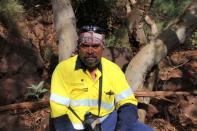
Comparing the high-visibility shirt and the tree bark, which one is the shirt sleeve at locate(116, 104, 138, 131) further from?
the tree bark

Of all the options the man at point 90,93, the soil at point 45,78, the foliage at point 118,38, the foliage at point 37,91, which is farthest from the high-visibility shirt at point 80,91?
the foliage at point 118,38

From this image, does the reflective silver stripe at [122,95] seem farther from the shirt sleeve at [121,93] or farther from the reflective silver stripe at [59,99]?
the reflective silver stripe at [59,99]

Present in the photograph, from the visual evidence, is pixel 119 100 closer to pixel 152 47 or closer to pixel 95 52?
pixel 95 52

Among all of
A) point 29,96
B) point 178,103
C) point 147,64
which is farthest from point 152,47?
point 29,96

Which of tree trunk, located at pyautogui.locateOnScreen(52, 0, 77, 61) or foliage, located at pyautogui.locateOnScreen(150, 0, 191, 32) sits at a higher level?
foliage, located at pyautogui.locateOnScreen(150, 0, 191, 32)

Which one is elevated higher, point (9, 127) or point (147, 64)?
point (147, 64)

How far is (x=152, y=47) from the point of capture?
591 centimetres

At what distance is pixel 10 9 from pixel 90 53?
201 inches

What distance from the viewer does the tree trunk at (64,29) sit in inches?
228

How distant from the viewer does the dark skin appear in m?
4.20

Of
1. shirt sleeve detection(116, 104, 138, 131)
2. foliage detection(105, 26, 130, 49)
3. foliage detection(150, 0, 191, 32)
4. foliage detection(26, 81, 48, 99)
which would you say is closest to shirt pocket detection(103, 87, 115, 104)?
shirt sleeve detection(116, 104, 138, 131)

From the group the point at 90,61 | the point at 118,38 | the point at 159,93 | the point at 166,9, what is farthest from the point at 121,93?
the point at 166,9

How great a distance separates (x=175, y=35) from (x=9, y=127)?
2.55m

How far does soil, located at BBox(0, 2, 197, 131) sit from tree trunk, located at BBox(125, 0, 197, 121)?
876 millimetres
